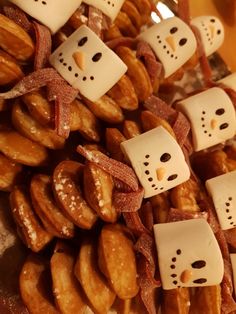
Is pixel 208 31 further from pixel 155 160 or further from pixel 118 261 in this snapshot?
pixel 118 261

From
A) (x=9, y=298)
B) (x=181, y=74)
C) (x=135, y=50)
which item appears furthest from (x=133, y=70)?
(x=9, y=298)

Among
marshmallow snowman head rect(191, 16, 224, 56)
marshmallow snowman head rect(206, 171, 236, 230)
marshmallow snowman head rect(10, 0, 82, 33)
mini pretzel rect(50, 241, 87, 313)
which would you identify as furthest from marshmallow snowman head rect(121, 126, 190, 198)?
marshmallow snowman head rect(191, 16, 224, 56)

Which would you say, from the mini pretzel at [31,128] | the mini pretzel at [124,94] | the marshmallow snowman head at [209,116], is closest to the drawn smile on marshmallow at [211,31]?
the marshmallow snowman head at [209,116]

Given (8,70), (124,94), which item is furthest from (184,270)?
(8,70)

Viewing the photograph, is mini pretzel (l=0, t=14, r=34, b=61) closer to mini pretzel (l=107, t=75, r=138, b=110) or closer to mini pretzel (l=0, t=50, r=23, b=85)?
mini pretzel (l=0, t=50, r=23, b=85)

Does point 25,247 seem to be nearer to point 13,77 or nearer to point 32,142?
point 32,142

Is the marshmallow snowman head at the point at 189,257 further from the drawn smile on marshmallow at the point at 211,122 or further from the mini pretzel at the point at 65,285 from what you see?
the drawn smile on marshmallow at the point at 211,122
